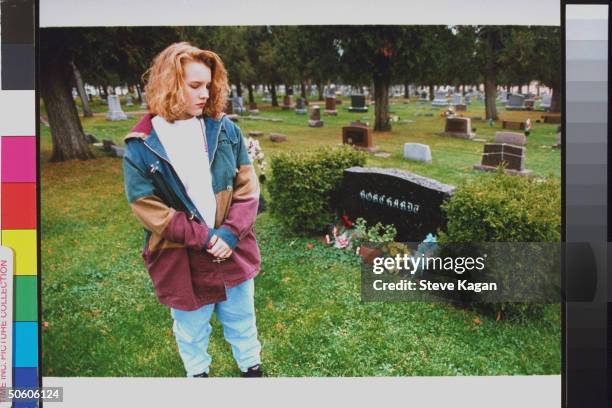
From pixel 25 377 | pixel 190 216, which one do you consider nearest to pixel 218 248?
pixel 190 216

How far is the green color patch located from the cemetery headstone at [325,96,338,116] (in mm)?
2135

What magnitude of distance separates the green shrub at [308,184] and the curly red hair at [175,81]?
769 mm

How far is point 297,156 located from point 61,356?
199 centimetres

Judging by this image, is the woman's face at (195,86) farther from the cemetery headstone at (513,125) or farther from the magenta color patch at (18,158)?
the cemetery headstone at (513,125)

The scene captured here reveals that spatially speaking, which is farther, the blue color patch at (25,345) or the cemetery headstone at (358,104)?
the cemetery headstone at (358,104)

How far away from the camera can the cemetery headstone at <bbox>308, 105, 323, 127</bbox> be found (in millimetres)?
3539

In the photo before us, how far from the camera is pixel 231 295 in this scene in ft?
10.6

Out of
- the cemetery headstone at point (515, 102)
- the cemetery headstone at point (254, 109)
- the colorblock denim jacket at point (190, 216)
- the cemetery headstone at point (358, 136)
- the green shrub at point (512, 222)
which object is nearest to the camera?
the colorblock denim jacket at point (190, 216)

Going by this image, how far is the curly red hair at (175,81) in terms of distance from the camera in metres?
3.09
